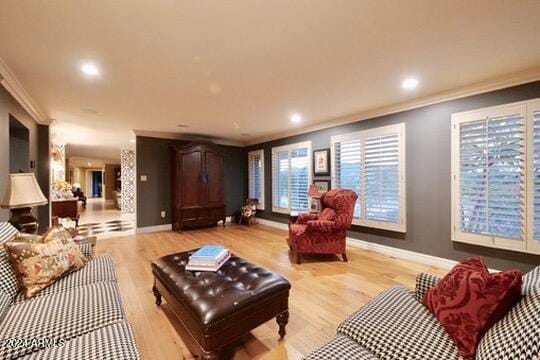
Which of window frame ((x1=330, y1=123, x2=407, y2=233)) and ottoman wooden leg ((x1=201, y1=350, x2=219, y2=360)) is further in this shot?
window frame ((x1=330, y1=123, x2=407, y2=233))

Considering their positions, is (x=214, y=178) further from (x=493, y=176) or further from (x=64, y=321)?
(x=493, y=176)

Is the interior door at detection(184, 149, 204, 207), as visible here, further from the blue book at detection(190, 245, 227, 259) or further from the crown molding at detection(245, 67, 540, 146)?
the blue book at detection(190, 245, 227, 259)

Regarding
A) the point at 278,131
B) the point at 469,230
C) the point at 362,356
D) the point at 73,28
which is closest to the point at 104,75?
the point at 73,28

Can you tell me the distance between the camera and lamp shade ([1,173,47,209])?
2.09 m

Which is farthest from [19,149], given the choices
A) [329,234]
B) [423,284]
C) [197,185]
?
[423,284]

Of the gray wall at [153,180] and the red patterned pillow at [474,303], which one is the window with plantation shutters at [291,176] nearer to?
the gray wall at [153,180]

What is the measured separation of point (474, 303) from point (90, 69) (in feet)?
11.4

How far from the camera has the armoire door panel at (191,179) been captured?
552cm

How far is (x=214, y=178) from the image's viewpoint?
234 inches

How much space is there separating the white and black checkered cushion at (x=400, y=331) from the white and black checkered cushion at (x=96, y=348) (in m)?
1.03

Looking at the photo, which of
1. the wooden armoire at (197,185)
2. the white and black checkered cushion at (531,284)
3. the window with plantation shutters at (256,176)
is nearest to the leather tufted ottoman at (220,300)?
the white and black checkered cushion at (531,284)

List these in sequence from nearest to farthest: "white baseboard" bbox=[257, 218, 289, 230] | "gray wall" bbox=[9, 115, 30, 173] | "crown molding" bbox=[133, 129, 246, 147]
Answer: "gray wall" bbox=[9, 115, 30, 173] → "crown molding" bbox=[133, 129, 246, 147] → "white baseboard" bbox=[257, 218, 289, 230]

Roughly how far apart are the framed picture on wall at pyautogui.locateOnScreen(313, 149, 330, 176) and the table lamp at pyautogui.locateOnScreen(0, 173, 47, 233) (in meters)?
4.06

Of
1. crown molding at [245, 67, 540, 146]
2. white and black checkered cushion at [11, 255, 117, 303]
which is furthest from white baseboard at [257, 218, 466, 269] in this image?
white and black checkered cushion at [11, 255, 117, 303]
